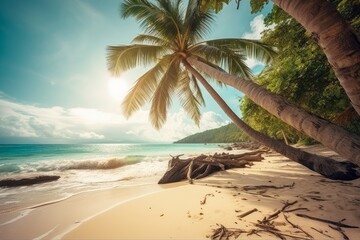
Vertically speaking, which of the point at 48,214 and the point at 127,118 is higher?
the point at 127,118

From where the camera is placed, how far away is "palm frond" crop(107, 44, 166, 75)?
8.41 metres

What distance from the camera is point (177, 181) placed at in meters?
8.40

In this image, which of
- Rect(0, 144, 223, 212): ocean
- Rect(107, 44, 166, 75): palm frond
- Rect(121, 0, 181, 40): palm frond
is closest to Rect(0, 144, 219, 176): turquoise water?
Rect(0, 144, 223, 212): ocean

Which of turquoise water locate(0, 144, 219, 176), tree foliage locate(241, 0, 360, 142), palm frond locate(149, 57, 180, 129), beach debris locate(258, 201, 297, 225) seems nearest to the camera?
beach debris locate(258, 201, 297, 225)

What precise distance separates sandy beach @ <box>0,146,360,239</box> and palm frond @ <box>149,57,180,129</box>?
478 centimetres

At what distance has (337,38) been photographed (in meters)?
1.67

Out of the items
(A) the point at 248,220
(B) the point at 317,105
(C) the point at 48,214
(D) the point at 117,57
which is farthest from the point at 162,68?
(A) the point at 248,220

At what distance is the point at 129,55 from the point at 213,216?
7.00 m

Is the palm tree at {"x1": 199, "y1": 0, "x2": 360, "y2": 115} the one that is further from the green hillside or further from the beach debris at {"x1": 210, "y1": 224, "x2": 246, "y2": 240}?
the green hillside

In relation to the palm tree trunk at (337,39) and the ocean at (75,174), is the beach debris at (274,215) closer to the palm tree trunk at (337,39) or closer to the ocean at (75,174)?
the palm tree trunk at (337,39)

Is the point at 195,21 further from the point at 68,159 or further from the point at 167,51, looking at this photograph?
the point at 68,159

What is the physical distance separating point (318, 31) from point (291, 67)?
4633 mm

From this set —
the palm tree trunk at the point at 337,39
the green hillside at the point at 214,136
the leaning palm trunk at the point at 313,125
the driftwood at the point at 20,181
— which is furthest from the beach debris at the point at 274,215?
the green hillside at the point at 214,136

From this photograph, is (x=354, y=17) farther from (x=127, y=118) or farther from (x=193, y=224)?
(x=127, y=118)
